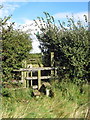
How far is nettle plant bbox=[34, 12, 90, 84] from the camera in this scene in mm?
6574

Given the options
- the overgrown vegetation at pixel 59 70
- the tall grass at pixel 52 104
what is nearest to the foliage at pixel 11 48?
the overgrown vegetation at pixel 59 70

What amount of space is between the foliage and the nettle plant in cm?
151

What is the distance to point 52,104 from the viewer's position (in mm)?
4715

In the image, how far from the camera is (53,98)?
5180 mm

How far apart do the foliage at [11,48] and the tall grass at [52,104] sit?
2.49ft

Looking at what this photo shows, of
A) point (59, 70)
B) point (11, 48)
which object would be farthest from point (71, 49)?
point (11, 48)

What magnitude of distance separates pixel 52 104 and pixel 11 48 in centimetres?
216

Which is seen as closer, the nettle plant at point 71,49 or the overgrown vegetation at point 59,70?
the overgrown vegetation at point 59,70

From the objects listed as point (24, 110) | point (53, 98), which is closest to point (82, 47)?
point (53, 98)

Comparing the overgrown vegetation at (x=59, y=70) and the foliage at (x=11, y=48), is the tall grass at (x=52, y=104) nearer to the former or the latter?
the overgrown vegetation at (x=59, y=70)

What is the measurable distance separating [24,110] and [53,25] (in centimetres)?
419

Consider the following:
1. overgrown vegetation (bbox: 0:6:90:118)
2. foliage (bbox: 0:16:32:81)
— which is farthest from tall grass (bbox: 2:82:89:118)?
foliage (bbox: 0:16:32:81)

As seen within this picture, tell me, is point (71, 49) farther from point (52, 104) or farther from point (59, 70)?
point (52, 104)

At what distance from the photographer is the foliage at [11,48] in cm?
538
